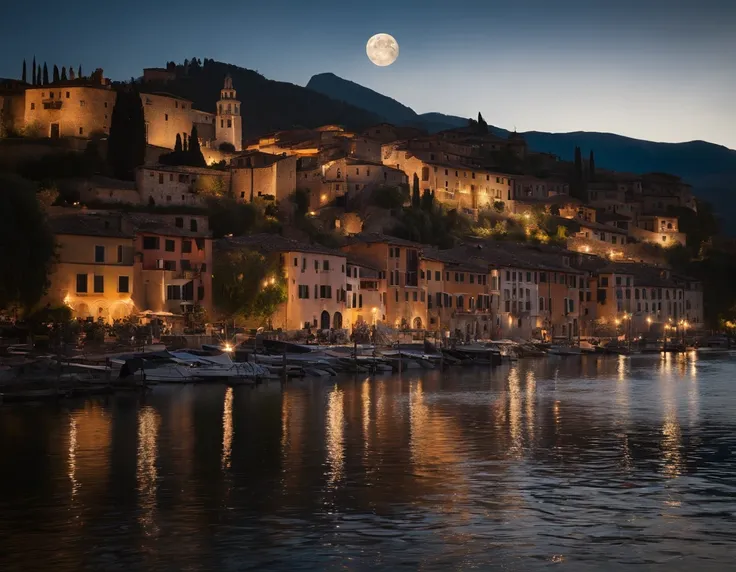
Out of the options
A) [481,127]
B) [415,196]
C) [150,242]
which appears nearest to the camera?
[150,242]

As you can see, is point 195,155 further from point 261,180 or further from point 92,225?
point 92,225

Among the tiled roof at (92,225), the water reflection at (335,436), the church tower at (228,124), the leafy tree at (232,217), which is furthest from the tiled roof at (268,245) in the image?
the church tower at (228,124)

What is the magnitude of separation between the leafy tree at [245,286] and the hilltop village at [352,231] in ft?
0.45

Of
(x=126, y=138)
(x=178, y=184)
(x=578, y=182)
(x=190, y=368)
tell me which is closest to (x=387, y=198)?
(x=178, y=184)

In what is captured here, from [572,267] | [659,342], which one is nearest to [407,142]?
[572,267]

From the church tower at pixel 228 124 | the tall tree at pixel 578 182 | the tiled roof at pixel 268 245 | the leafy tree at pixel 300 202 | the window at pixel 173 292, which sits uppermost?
the church tower at pixel 228 124

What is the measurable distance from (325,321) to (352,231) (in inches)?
1098

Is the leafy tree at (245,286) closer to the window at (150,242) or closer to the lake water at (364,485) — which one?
the window at (150,242)

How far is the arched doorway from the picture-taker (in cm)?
7494

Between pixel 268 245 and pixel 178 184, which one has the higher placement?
pixel 178 184

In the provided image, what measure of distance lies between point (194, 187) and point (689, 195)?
88864mm

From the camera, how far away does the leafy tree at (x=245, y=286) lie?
6744cm

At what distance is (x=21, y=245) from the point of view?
4369 centimetres

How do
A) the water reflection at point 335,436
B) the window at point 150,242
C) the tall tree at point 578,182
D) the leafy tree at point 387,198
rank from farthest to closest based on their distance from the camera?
the tall tree at point 578,182, the leafy tree at point 387,198, the window at point 150,242, the water reflection at point 335,436
